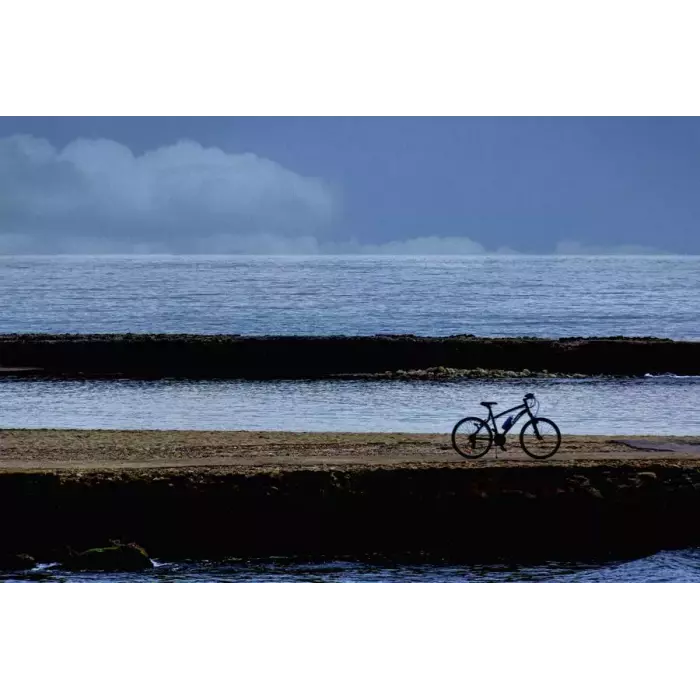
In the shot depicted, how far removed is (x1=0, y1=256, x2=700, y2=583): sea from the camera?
1402 centimetres

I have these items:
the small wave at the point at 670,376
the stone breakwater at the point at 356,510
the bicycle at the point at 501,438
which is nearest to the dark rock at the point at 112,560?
the stone breakwater at the point at 356,510

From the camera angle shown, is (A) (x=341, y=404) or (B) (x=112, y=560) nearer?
(B) (x=112, y=560)

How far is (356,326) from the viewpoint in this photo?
39.8 m

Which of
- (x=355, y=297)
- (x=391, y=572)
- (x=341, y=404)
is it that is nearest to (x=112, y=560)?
(x=391, y=572)

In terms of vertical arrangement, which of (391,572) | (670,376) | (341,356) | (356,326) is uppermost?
(356,326)

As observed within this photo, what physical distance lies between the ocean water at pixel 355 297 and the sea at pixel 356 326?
3.7 inches

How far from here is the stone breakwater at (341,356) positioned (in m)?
32.7

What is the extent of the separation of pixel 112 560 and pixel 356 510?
9.53 ft

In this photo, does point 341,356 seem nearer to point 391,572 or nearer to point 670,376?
point 670,376

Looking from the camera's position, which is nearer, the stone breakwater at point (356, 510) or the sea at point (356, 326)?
the sea at point (356, 326)

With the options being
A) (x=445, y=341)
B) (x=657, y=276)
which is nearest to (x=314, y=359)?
(x=445, y=341)

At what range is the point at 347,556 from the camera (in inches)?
567

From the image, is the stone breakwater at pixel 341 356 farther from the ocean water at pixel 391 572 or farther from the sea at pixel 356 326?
the ocean water at pixel 391 572

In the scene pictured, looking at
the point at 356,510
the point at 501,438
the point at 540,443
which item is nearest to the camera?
the point at 356,510
